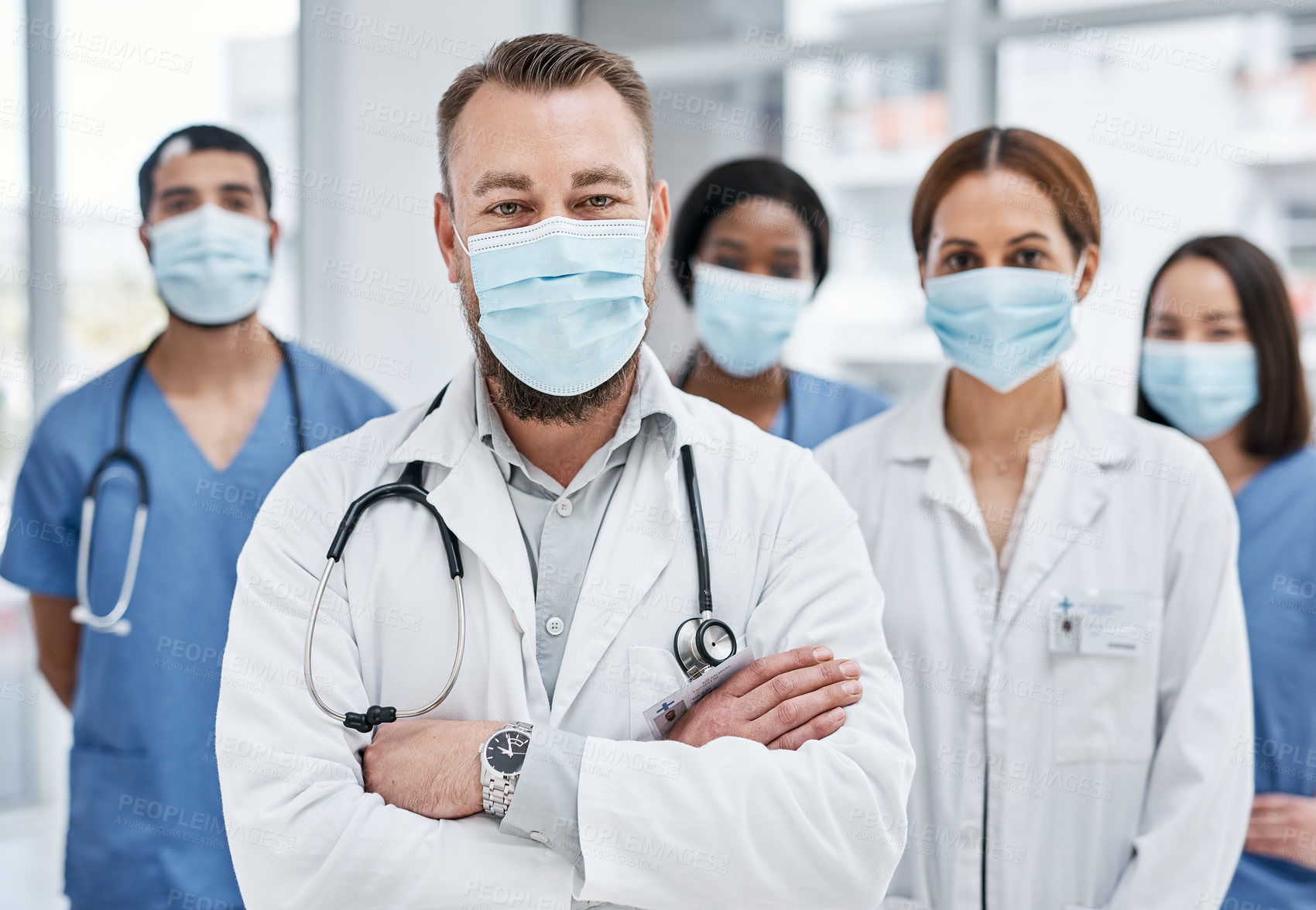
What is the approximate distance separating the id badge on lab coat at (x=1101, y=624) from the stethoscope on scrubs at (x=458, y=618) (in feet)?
1.89

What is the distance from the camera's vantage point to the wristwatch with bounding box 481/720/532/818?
1095 mm

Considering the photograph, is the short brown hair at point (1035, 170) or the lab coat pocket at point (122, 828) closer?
the short brown hair at point (1035, 170)

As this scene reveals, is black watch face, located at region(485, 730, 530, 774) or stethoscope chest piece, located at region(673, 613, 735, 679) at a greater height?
stethoscope chest piece, located at region(673, 613, 735, 679)

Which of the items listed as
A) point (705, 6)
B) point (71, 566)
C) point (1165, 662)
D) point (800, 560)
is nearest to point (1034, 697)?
point (1165, 662)

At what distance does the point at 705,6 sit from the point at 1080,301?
2.41 meters

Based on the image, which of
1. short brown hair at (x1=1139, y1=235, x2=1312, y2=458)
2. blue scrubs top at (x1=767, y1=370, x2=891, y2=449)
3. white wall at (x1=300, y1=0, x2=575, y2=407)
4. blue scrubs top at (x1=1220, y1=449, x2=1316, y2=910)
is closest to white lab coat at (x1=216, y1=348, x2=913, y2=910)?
blue scrubs top at (x1=767, y1=370, x2=891, y2=449)

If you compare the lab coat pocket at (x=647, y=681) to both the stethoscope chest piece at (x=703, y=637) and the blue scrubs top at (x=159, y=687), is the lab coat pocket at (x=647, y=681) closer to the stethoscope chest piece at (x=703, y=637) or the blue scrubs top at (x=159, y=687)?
the stethoscope chest piece at (x=703, y=637)

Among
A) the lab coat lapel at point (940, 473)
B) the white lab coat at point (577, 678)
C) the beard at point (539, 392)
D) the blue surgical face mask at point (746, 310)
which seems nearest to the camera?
the white lab coat at point (577, 678)

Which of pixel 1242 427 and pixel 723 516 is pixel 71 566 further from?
pixel 1242 427

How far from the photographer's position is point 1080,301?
1659 mm

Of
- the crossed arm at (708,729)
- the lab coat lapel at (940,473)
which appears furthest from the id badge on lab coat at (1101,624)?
the crossed arm at (708,729)

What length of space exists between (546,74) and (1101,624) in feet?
3.58

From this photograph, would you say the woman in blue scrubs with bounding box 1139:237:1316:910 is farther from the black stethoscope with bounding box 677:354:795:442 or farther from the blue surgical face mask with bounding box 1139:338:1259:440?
the black stethoscope with bounding box 677:354:795:442

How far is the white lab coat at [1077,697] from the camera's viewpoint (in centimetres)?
143
